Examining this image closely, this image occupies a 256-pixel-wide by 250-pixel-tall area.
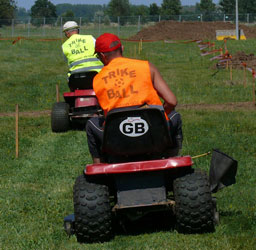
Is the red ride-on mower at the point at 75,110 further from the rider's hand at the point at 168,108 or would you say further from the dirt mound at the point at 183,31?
the dirt mound at the point at 183,31

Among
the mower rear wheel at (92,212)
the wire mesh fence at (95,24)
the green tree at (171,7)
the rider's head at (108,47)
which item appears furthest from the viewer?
the green tree at (171,7)

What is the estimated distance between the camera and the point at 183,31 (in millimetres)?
58500

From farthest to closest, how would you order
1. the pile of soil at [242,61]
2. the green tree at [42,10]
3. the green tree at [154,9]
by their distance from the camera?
the green tree at [42,10] < the green tree at [154,9] < the pile of soil at [242,61]

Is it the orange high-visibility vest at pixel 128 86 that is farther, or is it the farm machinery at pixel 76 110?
the farm machinery at pixel 76 110

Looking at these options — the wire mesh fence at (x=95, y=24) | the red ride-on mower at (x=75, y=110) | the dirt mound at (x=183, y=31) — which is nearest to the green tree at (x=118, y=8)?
the wire mesh fence at (x=95, y=24)

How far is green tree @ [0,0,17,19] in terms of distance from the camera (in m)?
96.5

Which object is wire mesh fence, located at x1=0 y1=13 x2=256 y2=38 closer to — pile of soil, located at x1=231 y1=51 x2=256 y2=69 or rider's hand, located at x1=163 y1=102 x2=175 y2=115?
pile of soil, located at x1=231 y1=51 x2=256 y2=69

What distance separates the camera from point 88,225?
554 cm

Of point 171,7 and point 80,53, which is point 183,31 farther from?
point 171,7

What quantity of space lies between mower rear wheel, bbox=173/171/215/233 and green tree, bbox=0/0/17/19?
94117 millimetres

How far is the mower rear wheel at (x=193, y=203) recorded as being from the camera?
216 inches

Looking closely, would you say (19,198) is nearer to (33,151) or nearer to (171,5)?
(33,151)

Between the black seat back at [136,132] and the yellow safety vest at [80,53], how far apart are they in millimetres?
6313

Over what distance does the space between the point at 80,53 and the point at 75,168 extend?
11.7 feet
